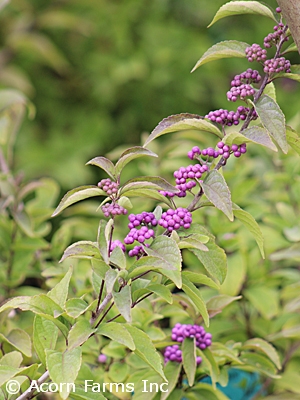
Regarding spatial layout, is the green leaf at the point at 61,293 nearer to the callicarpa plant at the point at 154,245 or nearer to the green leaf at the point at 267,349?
the callicarpa plant at the point at 154,245

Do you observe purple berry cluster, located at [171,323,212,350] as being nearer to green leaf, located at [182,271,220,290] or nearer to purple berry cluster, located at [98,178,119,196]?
green leaf, located at [182,271,220,290]

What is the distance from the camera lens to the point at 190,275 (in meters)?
0.69

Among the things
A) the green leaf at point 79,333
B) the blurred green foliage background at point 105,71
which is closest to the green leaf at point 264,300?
the green leaf at point 79,333

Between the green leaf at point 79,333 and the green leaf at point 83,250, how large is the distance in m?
0.08

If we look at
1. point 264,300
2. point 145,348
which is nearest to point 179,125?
point 145,348

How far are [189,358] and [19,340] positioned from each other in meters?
0.26

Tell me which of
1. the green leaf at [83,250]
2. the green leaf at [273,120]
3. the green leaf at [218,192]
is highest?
the green leaf at [273,120]

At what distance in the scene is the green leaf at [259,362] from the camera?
0.87m

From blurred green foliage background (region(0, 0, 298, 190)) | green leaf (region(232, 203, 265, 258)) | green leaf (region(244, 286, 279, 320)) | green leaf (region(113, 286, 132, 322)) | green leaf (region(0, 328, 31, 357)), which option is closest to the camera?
green leaf (region(113, 286, 132, 322))

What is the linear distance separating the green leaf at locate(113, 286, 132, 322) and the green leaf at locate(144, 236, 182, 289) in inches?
2.0

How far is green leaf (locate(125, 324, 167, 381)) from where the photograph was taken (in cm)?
63

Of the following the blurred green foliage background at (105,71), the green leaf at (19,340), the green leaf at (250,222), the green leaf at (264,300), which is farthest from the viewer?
the blurred green foliage background at (105,71)

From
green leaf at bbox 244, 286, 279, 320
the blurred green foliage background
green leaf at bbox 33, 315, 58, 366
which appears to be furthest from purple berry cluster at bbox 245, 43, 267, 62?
the blurred green foliage background

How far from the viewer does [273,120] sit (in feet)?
2.09
